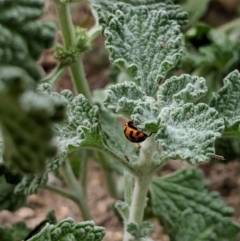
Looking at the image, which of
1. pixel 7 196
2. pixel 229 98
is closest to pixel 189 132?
pixel 229 98

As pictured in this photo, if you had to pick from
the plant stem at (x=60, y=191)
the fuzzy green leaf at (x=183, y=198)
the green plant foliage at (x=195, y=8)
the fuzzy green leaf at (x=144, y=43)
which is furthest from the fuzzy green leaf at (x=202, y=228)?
the green plant foliage at (x=195, y=8)

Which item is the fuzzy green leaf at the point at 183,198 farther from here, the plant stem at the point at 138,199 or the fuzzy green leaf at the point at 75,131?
the fuzzy green leaf at the point at 75,131

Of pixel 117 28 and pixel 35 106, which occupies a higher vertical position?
pixel 117 28

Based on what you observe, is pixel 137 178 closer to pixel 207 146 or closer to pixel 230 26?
pixel 207 146

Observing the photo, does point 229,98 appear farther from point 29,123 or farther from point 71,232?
point 29,123

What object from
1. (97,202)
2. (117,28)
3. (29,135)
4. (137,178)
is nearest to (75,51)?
(117,28)
